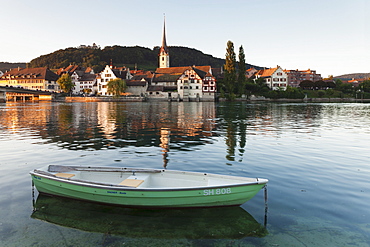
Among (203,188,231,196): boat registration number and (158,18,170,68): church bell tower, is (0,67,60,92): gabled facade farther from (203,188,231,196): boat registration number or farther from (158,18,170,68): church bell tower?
(203,188,231,196): boat registration number

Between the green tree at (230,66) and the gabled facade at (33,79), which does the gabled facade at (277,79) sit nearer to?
the green tree at (230,66)

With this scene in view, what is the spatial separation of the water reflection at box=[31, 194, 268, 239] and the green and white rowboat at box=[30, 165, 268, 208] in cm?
39

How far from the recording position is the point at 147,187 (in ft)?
36.3

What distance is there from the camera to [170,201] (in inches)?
398

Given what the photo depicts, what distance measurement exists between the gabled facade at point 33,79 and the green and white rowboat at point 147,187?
16148cm

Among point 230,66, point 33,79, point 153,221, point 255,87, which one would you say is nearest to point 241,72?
point 230,66

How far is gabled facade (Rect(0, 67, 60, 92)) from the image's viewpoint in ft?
517

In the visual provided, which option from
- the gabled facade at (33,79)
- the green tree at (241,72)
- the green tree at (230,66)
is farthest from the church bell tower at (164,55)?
the green tree at (230,66)

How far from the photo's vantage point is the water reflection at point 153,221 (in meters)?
9.20

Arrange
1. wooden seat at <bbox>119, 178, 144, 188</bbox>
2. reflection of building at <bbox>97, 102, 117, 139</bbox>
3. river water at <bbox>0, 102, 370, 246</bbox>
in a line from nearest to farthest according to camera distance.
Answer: river water at <bbox>0, 102, 370, 246</bbox> < wooden seat at <bbox>119, 178, 144, 188</bbox> < reflection of building at <bbox>97, 102, 117, 139</bbox>

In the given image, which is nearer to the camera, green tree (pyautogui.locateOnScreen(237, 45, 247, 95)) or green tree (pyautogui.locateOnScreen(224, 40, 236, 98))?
green tree (pyautogui.locateOnScreen(224, 40, 236, 98))

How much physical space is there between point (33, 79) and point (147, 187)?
170m

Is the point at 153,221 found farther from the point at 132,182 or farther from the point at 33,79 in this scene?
the point at 33,79

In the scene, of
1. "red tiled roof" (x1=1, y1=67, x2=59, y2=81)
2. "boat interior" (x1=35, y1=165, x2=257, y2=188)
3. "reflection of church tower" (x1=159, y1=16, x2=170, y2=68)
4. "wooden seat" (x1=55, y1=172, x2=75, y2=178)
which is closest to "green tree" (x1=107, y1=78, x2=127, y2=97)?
"red tiled roof" (x1=1, y1=67, x2=59, y2=81)
